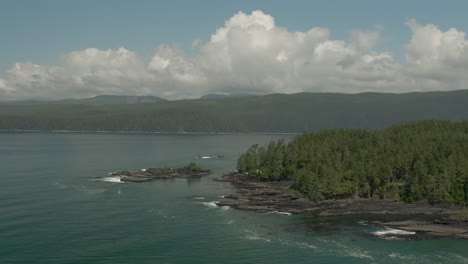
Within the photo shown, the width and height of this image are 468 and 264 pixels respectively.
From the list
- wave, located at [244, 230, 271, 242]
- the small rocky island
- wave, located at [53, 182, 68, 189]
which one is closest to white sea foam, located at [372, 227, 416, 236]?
wave, located at [244, 230, 271, 242]

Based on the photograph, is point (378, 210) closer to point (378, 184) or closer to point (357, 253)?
point (378, 184)

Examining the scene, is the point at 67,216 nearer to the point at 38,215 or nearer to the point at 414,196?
the point at 38,215

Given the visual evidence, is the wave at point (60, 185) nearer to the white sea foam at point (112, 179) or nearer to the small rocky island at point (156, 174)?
the white sea foam at point (112, 179)

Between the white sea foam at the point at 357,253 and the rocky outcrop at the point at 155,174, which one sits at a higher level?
the rocky outcrop at the point at 155,174

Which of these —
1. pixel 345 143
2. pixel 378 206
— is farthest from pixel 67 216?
Answer: pixel 345 143

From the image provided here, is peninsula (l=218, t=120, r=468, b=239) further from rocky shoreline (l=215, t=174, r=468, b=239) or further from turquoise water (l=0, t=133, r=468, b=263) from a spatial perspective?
turquoise water (l=0, t=133, r=468, b=263)

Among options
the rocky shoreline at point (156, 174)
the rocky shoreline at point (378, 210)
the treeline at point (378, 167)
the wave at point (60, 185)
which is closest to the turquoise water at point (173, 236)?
the rocky shoreline at point (378, 210)
